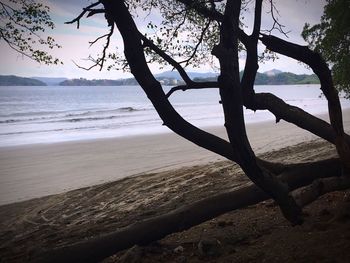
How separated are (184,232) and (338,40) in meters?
10.8

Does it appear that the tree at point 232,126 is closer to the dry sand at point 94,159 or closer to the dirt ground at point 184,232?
the dirt ground at point 184,232

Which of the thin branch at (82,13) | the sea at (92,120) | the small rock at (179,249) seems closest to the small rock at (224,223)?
the small rock at (179,249)

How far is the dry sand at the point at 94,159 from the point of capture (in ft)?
40.1

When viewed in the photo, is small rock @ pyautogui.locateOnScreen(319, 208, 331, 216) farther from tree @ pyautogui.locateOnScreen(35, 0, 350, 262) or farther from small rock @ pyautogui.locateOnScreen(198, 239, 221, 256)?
small rock @ pyautogui.locateOnScreen(198, 239, 221, 256)

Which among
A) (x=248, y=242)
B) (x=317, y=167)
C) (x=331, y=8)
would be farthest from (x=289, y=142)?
(x=248, y=242)

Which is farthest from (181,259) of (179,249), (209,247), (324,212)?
(324,212)

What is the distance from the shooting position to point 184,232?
22.0ft

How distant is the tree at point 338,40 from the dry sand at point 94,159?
4.61 meters

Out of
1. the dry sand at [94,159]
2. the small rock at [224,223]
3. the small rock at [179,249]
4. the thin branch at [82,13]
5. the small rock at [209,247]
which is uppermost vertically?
the thin branch at [82,13]

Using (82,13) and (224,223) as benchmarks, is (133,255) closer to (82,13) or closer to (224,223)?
(224,223)

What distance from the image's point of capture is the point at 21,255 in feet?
21.2

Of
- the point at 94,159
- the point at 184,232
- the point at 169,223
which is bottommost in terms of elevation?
the point at 94,159

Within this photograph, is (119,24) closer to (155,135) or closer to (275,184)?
(275,184)

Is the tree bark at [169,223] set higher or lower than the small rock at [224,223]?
higher
